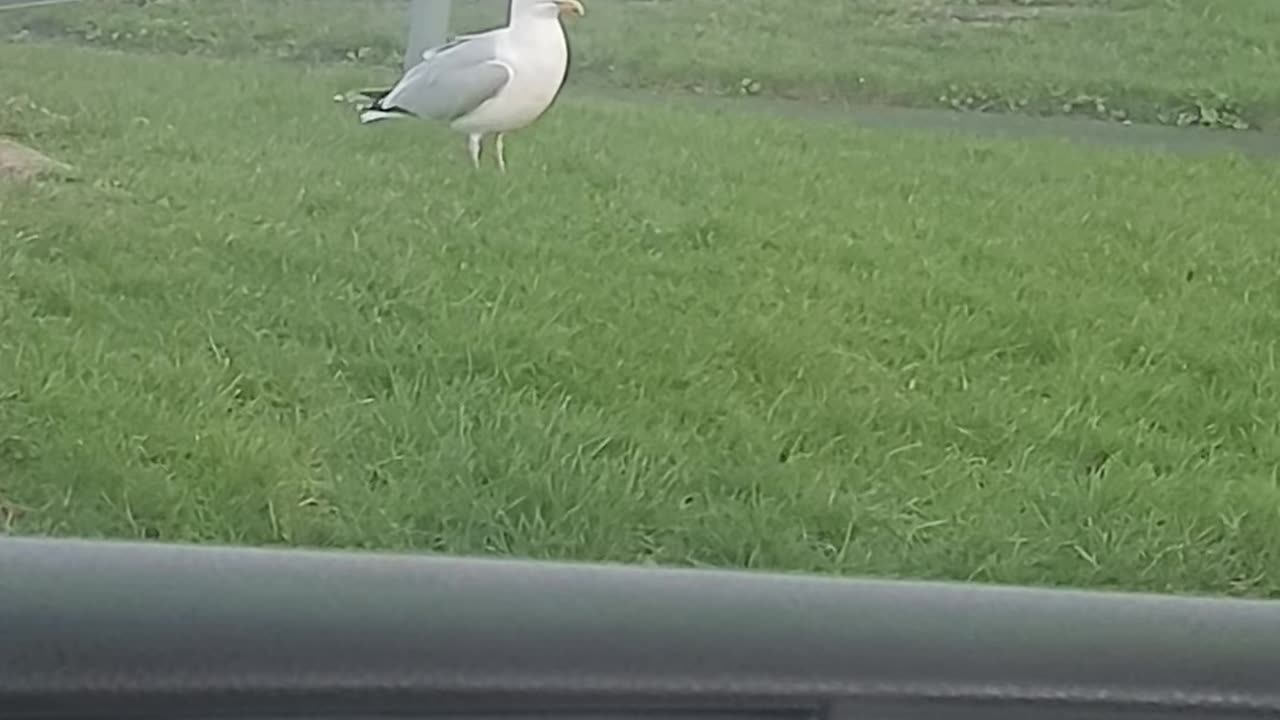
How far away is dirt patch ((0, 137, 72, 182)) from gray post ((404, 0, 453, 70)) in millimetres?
246

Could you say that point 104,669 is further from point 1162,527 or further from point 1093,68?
point 1093,68

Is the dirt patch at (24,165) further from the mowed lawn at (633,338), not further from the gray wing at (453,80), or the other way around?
the gray wing at (453,80)

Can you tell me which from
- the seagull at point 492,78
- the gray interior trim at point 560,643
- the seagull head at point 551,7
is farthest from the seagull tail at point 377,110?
the gray interior trim at point 560,643

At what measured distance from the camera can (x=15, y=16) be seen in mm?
1316

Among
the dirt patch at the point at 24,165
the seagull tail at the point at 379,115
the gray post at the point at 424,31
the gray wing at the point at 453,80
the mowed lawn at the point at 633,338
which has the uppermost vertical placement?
the gray post at the point at 424,31

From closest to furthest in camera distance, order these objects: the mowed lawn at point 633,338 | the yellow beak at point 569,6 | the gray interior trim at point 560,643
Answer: the gray interior trim at point 560,643
the mowed lawn at point 633,338
the yellow beak at point 569,6

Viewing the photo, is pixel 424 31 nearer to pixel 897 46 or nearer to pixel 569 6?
pixel 569 6

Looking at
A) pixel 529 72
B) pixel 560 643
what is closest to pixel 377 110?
pixel 529 72

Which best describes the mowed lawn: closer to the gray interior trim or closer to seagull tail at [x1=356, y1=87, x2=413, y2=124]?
seagull tail at [x1=356, y1=87, x2=413, y2=124]

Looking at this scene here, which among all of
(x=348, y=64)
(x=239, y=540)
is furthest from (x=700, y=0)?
(x=239, y=540)

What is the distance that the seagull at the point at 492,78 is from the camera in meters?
1.39

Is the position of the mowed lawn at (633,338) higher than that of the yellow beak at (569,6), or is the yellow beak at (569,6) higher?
the yellow beak at (569,6)

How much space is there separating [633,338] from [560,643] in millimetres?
593

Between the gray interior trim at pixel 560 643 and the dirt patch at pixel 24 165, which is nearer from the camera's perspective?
the gray interior trim at pixel 560 643
